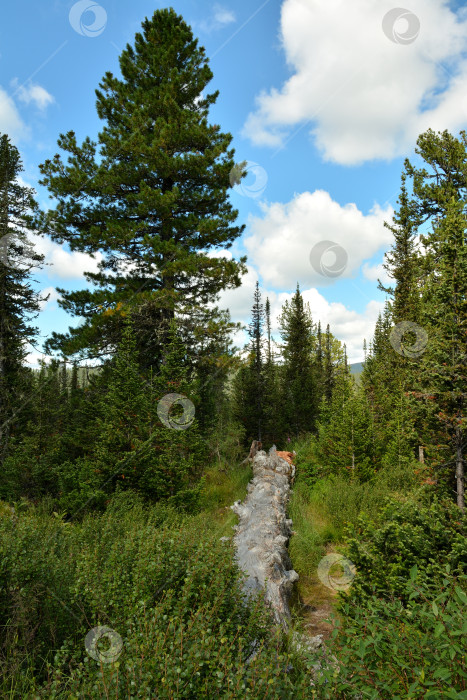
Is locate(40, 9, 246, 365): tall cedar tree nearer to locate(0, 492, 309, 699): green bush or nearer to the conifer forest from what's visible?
the conifer forest

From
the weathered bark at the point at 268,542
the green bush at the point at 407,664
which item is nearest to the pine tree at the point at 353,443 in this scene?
the weathered bark at the point at 268,542

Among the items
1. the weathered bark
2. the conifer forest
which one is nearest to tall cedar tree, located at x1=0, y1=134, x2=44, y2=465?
the conifer forest

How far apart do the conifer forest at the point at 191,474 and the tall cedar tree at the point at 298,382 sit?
615cm

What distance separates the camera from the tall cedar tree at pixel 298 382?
79.2ft

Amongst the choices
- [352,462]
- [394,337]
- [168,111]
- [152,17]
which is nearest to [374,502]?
[352,462]

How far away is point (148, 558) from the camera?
362cm

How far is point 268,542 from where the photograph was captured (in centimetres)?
666

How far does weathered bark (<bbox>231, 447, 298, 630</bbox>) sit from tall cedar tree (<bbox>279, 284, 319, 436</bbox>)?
12.9 metres

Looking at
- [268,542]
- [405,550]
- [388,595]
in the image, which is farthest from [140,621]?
[268,542]

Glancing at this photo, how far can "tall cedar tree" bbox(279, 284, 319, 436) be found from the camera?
79.2ft

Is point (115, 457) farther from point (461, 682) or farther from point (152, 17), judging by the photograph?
point (152, 17)

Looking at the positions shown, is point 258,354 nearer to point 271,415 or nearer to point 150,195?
point 271,415

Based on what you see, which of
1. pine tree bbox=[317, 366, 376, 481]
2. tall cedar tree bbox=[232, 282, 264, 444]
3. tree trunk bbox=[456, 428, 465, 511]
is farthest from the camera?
tall cedar tree bbox=[232, 282, 264, 444]

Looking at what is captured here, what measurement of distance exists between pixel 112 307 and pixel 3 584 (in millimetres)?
8642
